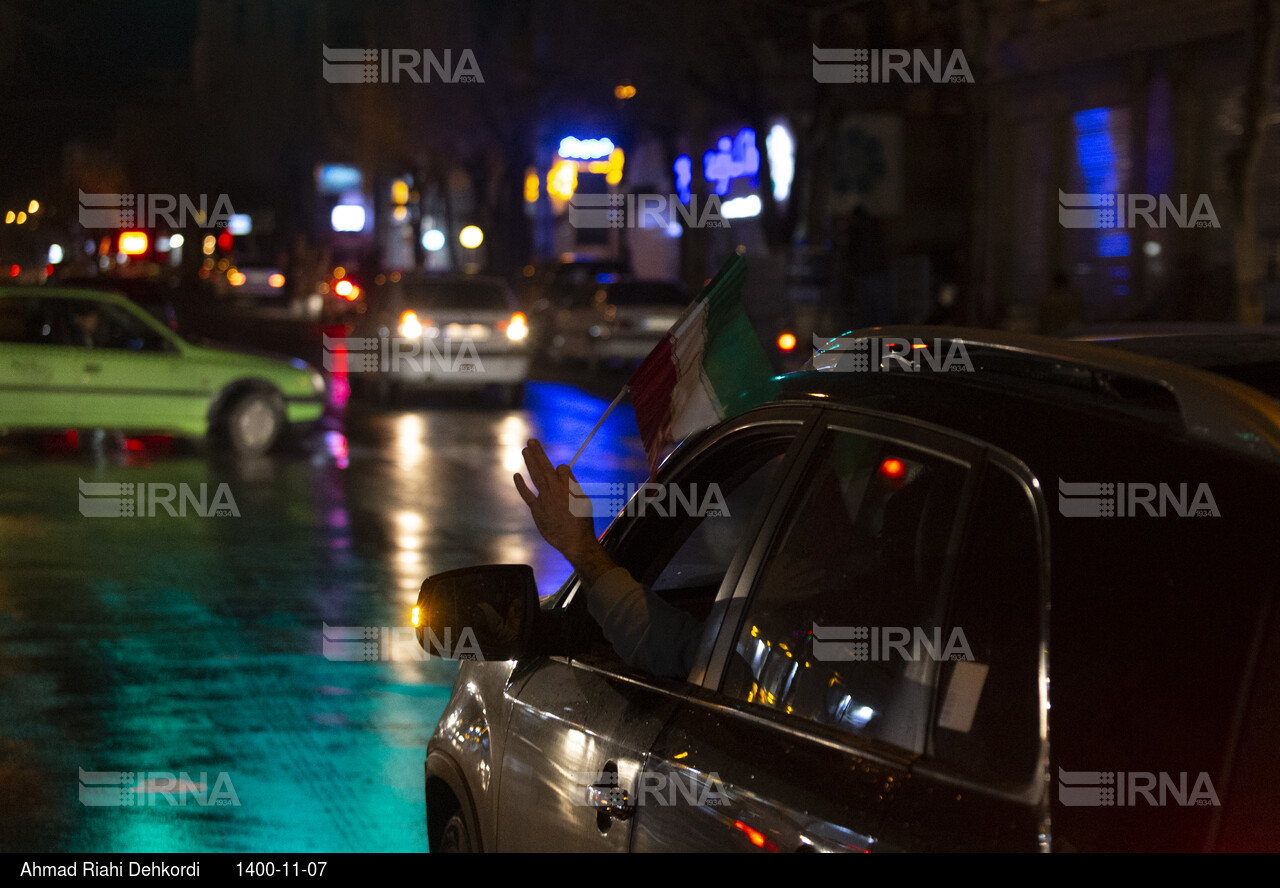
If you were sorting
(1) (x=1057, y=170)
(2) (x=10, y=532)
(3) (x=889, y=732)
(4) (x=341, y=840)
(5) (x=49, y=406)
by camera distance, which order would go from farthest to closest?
(1) (x=1057, y=170) < (5) (x=49, y=406) < (2) (x=10, y=532) < (4) (x=341, y=840) < (3) (x=889, y=732)

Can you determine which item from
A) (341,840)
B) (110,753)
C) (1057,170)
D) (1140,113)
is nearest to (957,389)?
(341,840)

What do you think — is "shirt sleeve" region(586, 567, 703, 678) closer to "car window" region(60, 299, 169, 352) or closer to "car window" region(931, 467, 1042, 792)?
"car window" region(931, 467, 1042, 792)

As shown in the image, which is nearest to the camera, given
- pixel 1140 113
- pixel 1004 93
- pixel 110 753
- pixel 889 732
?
pixel 889 732

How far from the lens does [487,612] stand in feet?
11.0

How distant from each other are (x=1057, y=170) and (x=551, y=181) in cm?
2559

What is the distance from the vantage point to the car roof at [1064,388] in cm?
206

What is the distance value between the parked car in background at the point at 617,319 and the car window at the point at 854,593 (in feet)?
82.9

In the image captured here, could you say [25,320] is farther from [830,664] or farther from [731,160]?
[731,160]

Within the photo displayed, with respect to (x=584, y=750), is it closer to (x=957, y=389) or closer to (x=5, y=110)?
(x=957, y=389)

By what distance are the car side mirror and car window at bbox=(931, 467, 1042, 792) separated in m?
1.17

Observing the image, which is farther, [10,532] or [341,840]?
[10,532]

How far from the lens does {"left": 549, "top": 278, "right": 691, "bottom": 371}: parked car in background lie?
2908 cm

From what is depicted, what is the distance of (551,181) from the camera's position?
5244cm

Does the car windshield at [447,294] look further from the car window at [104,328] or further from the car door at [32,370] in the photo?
the car door at [32,370]
